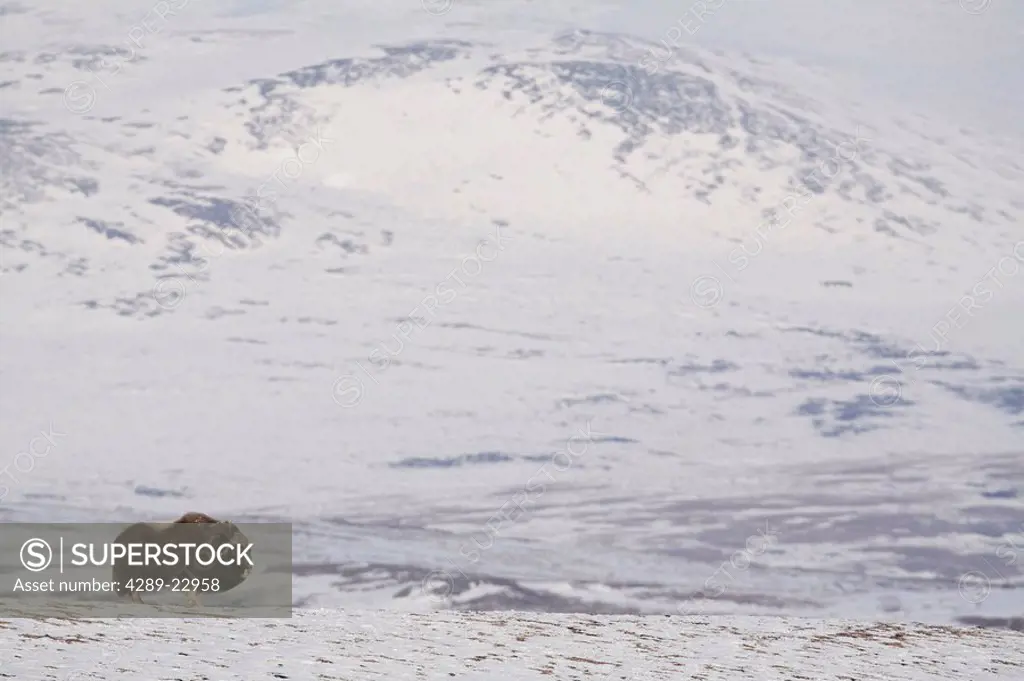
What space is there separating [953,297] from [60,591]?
162ft

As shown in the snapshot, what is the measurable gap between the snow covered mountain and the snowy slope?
19.0 ft

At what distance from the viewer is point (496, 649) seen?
41.6ft

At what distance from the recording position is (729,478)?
3628 centimetres

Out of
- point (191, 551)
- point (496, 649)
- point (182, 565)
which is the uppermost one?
point (191, 551)

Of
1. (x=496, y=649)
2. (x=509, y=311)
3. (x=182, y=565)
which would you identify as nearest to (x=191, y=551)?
(x=182, y=565)

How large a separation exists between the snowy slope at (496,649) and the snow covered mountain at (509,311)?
579 cm

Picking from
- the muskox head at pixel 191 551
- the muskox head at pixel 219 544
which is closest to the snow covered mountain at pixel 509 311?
the muskox head at pixel 219 544

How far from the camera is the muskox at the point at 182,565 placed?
13.6 metres

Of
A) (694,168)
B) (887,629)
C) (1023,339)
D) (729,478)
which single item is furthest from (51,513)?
(694,168)

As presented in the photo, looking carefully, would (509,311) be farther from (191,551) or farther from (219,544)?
(191,551)

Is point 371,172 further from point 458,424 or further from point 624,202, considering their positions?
point 458,424

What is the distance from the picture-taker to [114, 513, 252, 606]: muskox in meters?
13.6

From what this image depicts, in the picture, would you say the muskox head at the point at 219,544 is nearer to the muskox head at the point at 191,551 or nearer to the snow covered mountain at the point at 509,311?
the muskox head at the point at 191,551

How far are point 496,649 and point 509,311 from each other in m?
41.8
